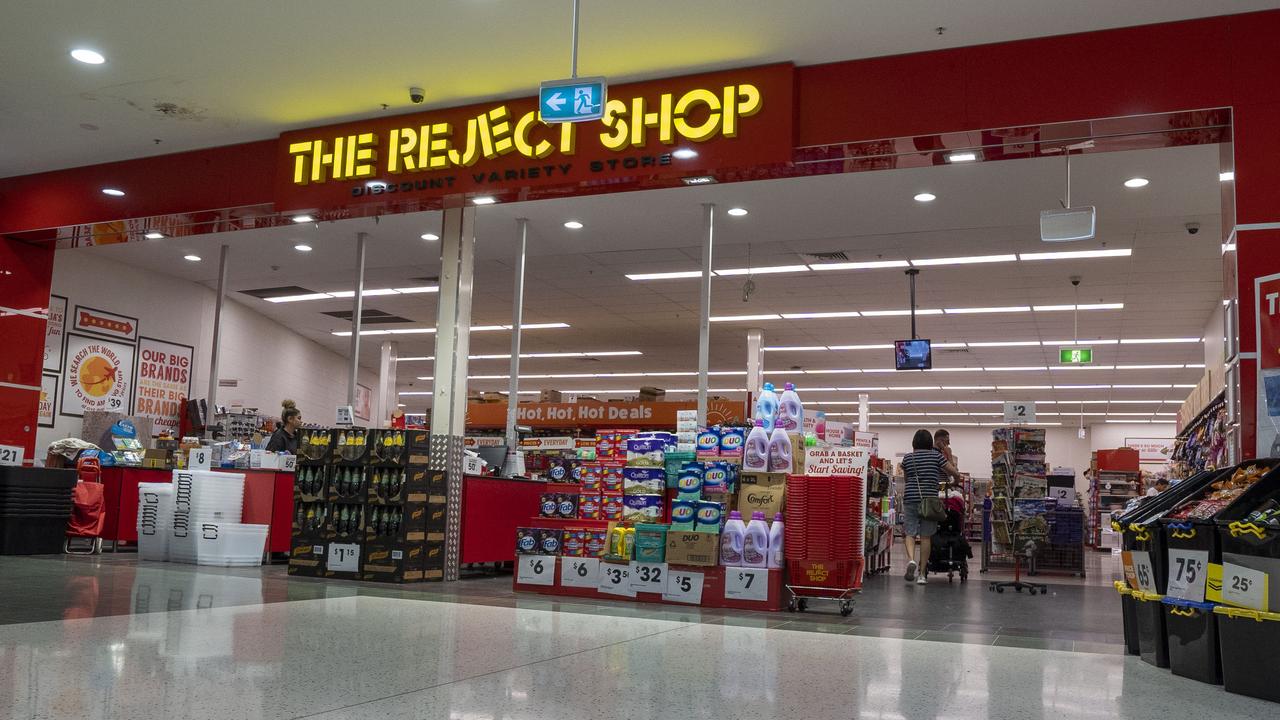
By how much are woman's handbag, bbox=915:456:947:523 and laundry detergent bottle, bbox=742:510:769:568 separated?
10.6ft

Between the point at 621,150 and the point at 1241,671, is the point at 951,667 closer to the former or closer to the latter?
the point at 1241,671

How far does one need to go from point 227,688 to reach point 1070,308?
13032 mm

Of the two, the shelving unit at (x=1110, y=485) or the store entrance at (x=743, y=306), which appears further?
the shelving unit at (x=1110, y=485)

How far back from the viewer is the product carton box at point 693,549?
6574 mm

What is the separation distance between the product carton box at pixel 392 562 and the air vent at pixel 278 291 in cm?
728

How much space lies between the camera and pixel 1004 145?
6578 mm

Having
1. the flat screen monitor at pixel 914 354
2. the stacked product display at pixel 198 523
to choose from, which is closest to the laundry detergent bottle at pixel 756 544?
the stacked product display at pixel 198 523

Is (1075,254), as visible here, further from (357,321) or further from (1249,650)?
(1249,650)

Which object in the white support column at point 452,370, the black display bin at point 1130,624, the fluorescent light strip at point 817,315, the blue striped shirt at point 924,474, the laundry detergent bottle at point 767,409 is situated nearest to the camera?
the black display bin at point 1130,624

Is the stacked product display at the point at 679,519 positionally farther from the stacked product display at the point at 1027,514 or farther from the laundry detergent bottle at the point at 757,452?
the stacked product display at the point at 1027,514

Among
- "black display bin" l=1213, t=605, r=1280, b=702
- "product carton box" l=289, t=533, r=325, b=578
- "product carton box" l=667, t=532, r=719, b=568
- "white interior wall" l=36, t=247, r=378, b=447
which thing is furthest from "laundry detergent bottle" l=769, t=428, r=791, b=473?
"white interior wall" l=36, t=247, r=378, b=447

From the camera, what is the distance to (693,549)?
6.62 metres

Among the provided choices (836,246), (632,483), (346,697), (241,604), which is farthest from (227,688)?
(836,246)

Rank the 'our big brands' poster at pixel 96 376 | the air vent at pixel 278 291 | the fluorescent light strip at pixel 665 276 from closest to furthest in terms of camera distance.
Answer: the 'our big brands' poster at pixel 96 376
the fluorescent light strip at pixel 665 276
the air vent at pixel 278 291
